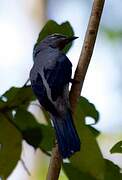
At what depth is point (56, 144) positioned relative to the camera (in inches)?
68.3

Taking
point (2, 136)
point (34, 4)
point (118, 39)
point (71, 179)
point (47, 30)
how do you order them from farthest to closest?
point (118, 39), point (34, 4), point (47, 30), point (2, 136), point (71, 179)

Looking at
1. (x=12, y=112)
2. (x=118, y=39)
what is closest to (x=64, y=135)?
(x=12, y=112)

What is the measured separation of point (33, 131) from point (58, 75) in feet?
0.79

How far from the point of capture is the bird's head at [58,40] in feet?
6.94

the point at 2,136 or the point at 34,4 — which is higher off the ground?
the point at 2,136

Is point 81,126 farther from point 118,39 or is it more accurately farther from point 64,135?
point 118,39

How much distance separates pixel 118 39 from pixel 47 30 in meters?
5.40

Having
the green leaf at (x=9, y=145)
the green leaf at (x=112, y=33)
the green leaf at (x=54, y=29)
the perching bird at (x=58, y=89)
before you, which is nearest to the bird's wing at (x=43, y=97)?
the perching bird at (x=58, y=89)

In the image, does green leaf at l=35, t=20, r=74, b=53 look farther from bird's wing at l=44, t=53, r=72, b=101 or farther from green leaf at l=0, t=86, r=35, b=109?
green leaf at l=0, t=86, r=35, b=109

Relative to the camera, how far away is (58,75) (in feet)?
6.50

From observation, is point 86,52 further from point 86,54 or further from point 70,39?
point 70,39

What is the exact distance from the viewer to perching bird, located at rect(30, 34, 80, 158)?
68.9 inches

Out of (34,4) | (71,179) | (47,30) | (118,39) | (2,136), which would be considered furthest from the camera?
(118,39)

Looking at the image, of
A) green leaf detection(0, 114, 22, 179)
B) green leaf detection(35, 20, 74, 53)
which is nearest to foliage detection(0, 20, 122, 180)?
green leaf detection(0, 114, 22, 179)
